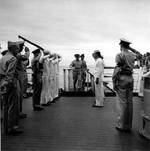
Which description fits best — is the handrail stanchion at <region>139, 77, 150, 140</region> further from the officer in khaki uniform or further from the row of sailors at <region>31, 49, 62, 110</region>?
the row of sailors at <region>31, 49, 62, 110</region>

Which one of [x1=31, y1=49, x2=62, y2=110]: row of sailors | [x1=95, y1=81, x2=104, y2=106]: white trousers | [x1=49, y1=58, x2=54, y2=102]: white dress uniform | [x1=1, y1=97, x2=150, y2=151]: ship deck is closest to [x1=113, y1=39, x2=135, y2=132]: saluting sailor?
[x1=1, y1=97, x2=150, y2=151]: ship deck

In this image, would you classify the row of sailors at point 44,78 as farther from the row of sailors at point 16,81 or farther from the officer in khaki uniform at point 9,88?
the officer in khaki uniform at point 9,88

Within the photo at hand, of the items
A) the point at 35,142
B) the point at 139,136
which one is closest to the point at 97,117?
the point at 139,136

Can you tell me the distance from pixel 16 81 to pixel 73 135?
1.51m

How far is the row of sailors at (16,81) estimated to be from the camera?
5.70 meters

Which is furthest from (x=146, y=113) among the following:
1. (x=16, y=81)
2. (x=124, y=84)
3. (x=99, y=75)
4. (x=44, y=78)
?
(x=44, y=78)

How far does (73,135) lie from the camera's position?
19.1 ft

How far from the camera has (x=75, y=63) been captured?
46.9 feet

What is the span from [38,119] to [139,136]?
2781 mm

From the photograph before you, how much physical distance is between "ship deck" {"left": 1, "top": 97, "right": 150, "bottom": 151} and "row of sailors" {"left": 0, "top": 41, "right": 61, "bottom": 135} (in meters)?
0.37

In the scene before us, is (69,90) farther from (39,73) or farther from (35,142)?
(35,142)

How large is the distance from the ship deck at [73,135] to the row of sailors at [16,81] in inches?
14.6

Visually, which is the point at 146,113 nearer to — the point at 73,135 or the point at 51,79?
the point at 73,135

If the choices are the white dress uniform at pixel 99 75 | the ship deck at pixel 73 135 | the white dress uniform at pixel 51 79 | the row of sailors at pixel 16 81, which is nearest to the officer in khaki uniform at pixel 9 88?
the row of sailors at pixel 16 81
